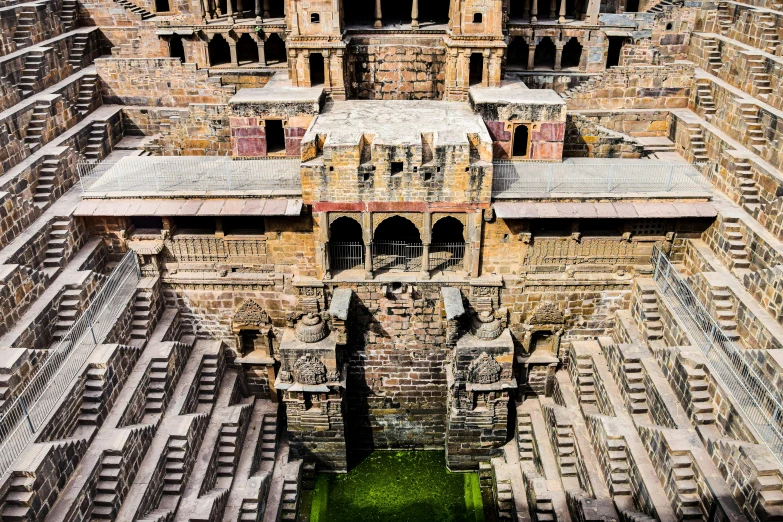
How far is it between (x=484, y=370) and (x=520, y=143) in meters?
7.70

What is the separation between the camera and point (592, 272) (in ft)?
64.2

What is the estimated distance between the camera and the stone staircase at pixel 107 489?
14.1m

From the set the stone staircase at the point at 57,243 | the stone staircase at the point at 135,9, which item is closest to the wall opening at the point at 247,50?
the stone staircase at the point at 135,9

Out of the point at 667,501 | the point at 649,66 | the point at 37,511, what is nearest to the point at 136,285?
the point at 37,511

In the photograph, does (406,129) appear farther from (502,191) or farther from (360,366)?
(360,366)

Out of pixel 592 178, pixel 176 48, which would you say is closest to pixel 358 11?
pixel 176 48

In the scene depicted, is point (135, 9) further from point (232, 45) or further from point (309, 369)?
point (309, 369)

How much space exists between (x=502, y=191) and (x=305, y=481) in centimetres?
1053

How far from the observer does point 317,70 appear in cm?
2342

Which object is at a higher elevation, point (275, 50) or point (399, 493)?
point (275, 50)

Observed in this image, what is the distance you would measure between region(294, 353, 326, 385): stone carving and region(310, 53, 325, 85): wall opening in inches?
391

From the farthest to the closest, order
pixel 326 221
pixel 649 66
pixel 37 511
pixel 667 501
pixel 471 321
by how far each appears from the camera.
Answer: pixel 649 66 → pixel 471 321 → pixel 326 221 → pixel 667 501 → pixel 37 511

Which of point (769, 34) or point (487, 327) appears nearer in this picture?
point (487, 327)

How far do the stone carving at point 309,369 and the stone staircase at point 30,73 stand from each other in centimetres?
1254
